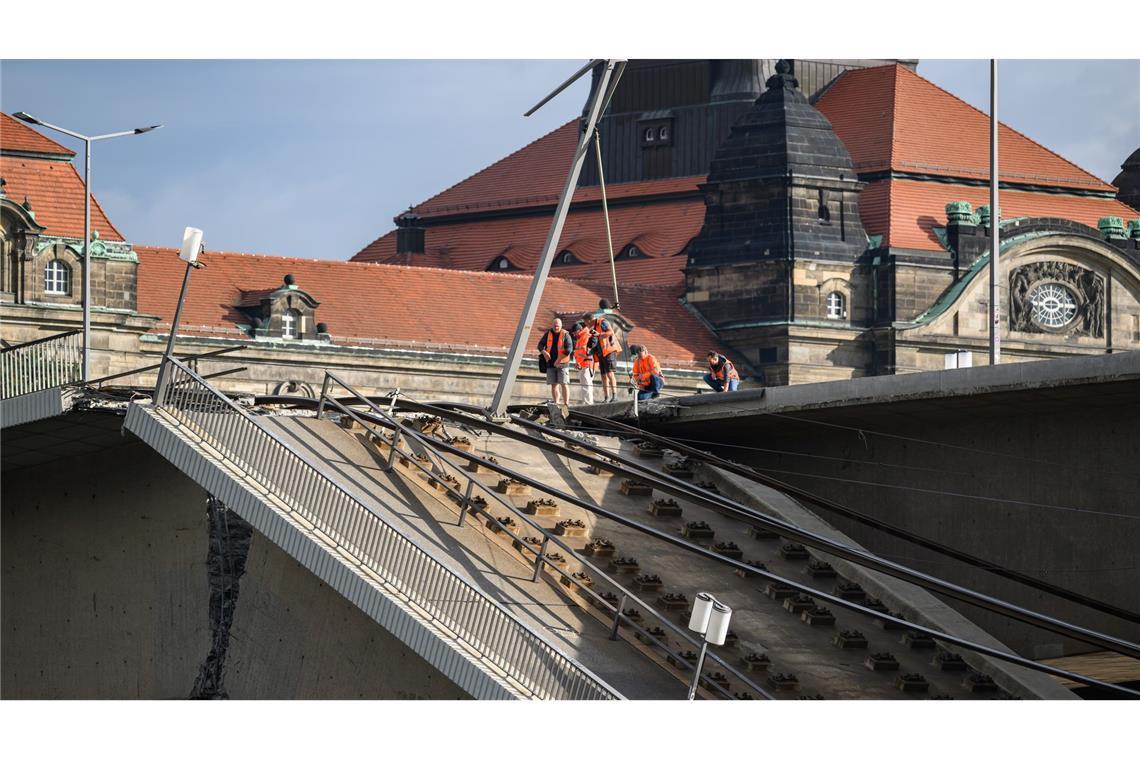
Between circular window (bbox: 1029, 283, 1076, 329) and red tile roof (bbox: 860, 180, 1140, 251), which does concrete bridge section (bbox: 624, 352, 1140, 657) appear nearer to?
circular window (bbox: 1029, 283, 1076, 329)

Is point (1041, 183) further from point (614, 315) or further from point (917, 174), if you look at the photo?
point (614, 315)

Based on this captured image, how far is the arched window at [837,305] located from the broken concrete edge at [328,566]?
46.2m

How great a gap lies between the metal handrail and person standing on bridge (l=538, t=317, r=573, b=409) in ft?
12.7

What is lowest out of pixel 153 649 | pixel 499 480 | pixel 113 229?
pixel 153 649

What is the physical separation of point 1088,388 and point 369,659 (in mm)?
7698

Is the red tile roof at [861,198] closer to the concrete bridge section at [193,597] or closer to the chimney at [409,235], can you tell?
the chimney at [409,235]

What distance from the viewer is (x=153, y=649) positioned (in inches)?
1088

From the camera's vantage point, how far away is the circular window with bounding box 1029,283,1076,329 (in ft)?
227

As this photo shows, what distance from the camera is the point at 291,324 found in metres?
62.6

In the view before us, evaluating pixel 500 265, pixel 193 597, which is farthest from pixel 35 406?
pixel 500 265

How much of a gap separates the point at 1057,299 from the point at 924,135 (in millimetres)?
7104

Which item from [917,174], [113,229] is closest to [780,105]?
[917,174]

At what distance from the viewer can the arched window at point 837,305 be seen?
70.2 meters

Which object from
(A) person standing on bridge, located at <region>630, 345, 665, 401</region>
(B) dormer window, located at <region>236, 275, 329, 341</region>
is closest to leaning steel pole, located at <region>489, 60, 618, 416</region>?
(A) person standing on bridge, located at <region>630, 345, 665, 401</region>
